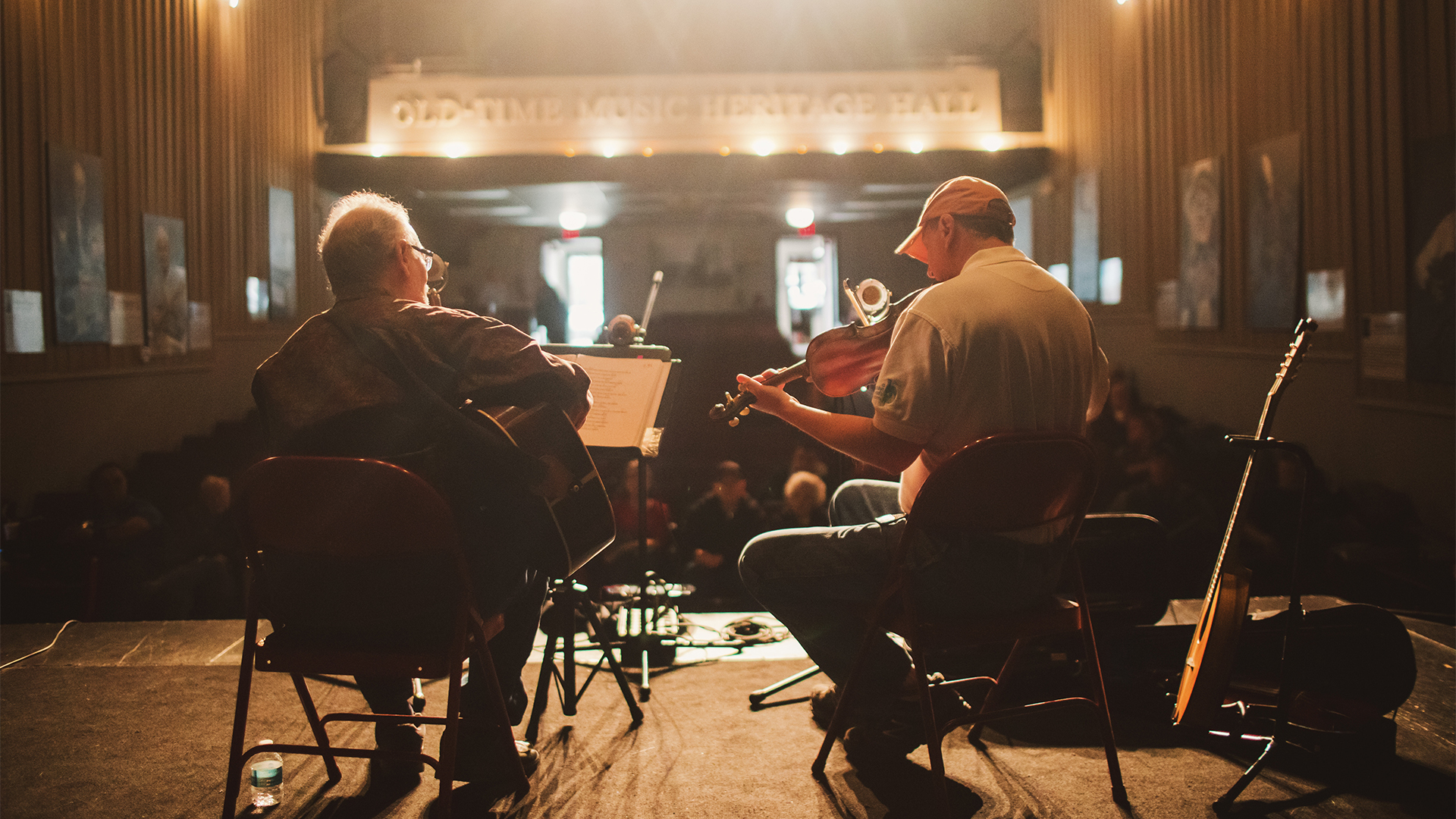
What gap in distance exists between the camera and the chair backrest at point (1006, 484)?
159cm

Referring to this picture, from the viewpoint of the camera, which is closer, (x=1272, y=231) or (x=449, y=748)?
(x=449, y=748)

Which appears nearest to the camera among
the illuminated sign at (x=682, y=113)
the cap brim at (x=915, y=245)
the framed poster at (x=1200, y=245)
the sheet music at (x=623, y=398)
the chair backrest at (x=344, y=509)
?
the chair backrest at (x=344, y=509)

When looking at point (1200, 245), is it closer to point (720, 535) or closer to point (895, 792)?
point (720, 535)

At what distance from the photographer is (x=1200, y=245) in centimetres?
598

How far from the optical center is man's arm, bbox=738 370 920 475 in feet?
5.74

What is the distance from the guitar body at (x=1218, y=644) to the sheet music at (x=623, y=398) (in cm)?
132

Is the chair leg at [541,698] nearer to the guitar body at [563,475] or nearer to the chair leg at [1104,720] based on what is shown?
the guitar body at [563,475]

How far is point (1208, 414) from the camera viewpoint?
6.16m

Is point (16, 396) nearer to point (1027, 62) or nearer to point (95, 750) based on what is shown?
point (95, 750)

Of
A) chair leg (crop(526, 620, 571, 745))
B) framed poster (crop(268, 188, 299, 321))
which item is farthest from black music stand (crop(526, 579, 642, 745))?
framed poster (crop(268, 188, 299, 321))

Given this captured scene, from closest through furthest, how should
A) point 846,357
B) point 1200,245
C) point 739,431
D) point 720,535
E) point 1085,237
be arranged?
point 846,357 → point 720,535 → point 739,431 → point 1200,245 → point 1085,237

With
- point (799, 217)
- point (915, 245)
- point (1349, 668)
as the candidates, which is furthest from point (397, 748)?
point (799, 217)

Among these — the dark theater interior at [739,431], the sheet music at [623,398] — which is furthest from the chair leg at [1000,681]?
the sheet music at [623,398]

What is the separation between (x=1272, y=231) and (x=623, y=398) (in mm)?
4572
